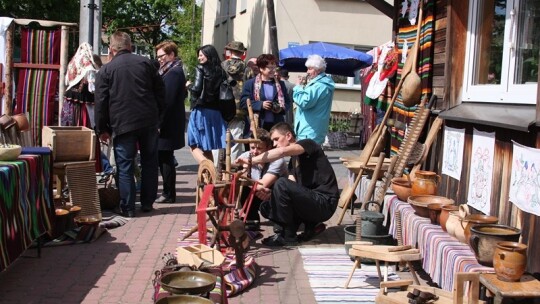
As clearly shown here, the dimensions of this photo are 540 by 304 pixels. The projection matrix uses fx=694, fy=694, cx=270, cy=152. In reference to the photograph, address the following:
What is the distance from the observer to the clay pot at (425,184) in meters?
5.72

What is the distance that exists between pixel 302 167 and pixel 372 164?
4.37 ft

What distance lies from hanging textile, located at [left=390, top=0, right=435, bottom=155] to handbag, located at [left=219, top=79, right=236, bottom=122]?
1.87m

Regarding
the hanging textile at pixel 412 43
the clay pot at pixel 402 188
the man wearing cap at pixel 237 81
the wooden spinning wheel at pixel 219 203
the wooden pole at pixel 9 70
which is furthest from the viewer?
the man wearing cap at pixel 237 81

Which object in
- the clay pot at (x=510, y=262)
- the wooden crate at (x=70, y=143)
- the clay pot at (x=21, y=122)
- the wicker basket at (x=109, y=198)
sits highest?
the clay pot at (x=21, y=122)

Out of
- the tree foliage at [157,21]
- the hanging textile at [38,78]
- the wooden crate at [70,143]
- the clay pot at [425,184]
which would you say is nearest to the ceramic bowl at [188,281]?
the clay pot at [425,184]

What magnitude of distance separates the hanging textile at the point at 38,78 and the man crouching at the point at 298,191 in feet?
11.4

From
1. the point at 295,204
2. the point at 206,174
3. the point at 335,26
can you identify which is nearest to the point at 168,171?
the point at 206,174

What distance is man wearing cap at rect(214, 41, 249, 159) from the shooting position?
340 inches

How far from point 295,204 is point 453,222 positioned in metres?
1.79

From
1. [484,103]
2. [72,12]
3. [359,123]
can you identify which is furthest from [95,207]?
[72,12]

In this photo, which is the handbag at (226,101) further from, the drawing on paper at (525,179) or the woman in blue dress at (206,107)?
the drawing on paper at (525,179)

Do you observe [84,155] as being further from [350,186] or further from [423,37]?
[423,37]

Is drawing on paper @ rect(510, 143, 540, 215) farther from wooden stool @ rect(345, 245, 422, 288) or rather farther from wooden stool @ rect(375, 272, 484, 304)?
wooden stool @ rect(345, 245, 422, 288)

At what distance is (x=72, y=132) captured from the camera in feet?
22.5
